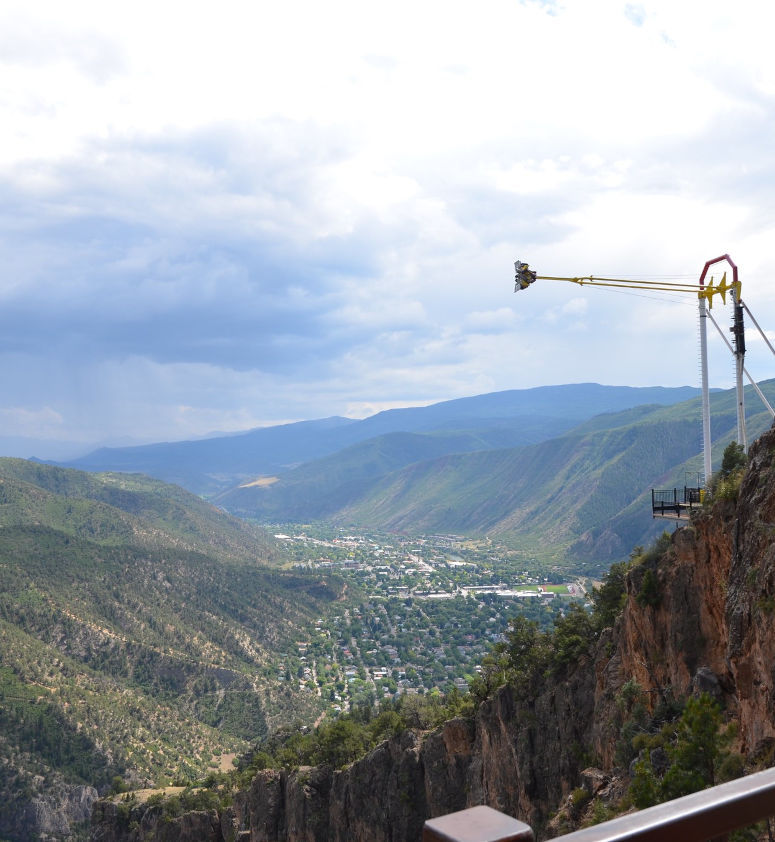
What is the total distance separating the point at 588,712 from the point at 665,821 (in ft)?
110

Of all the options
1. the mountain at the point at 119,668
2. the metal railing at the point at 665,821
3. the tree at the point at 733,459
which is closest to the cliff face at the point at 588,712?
the tree at the point at 733,459

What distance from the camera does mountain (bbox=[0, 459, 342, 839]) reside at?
97188 mm

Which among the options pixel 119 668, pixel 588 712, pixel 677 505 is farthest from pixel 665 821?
pixel 119 668

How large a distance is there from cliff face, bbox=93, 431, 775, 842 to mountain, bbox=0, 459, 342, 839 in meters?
48.4

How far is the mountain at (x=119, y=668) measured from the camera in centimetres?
9719

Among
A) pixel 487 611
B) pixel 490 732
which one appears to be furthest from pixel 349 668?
pixel 490 732

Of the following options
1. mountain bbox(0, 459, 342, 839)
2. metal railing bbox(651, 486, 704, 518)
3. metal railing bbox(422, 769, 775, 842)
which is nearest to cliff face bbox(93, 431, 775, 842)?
metal railing bbox(651, 486, 704, 518)

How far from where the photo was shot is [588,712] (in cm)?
3300

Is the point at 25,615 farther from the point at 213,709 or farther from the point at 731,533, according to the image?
the point at 731,533

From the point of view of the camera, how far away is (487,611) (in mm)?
195500

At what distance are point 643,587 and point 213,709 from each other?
11402 centimetres

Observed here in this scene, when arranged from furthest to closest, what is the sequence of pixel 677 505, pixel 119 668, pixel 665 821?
pixel 119 668
pixel 677 505
pixel 665 821

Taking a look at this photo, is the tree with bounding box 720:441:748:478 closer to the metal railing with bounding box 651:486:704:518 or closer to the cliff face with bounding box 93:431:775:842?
the cliff face with bounding box 93:431:775:842

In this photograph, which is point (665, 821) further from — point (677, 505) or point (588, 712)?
point (588, 712)
